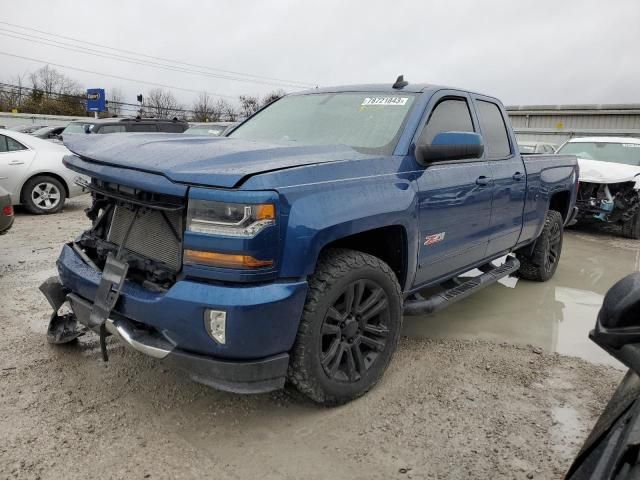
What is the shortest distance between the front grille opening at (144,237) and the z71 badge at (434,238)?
159cm

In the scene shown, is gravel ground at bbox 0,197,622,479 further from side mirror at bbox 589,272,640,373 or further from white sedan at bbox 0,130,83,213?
white sedan at bbox 0,130,83,213

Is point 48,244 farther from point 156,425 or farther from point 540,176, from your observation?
point 540,176

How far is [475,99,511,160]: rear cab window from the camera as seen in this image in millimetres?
4258

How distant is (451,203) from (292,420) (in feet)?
5.75

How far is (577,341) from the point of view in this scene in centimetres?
413

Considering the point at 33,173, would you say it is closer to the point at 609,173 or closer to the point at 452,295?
the point at 452,295

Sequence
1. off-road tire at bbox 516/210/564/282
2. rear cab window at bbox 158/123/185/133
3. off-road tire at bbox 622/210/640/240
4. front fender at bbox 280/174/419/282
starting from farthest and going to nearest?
1. rear cab window at bbox 158/123/185/133
2. off-road tire at bbox 622/210/640/240
3. off-road tire at bbox 516/210/564/282
4. front fender at bbox 280/174/419/282

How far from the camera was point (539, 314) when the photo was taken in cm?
475

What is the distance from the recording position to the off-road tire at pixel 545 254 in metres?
5.55

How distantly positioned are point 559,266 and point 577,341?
2783mm

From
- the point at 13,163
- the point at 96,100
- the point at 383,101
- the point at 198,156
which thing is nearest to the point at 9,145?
the point at 13,163

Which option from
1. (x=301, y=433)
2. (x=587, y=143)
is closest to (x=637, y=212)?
(x=587, y=143)

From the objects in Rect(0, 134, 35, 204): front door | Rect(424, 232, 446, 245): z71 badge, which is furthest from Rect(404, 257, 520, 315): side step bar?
Rect(0, 134, 35, 204): front door

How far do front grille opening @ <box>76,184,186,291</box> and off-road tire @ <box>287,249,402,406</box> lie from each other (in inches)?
27.6
